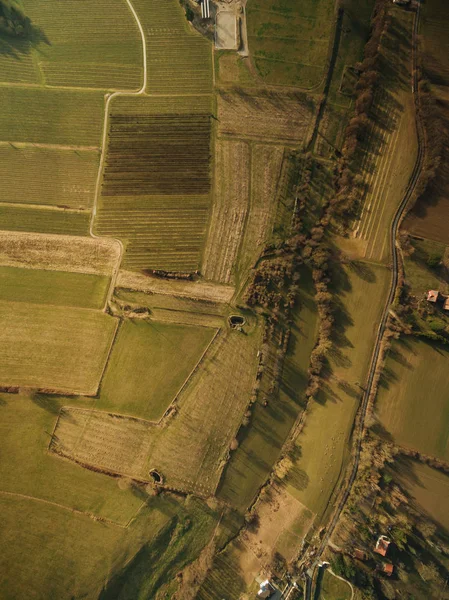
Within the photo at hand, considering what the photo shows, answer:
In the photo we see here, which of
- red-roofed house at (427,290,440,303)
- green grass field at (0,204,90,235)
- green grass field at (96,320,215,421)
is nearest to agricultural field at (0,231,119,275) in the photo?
green grass field at (0,204,90,235)

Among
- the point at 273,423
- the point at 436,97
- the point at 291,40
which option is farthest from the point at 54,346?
the point at 436,97

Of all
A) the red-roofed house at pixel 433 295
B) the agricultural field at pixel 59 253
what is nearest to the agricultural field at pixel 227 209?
the agricultural field at pixel 59 253

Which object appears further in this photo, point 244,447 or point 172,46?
point 172,46

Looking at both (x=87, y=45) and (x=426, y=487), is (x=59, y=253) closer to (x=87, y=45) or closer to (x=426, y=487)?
(x=87, y=45)

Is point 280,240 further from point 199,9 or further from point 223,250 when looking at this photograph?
point 199,9

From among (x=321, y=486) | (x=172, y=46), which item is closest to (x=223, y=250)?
(x=172, y=46)

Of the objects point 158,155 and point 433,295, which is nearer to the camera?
point 433,295

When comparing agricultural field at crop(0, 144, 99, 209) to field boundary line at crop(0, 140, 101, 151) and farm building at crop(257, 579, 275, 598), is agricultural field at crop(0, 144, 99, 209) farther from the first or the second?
farm building at crop(257, 579, 275, 598)
